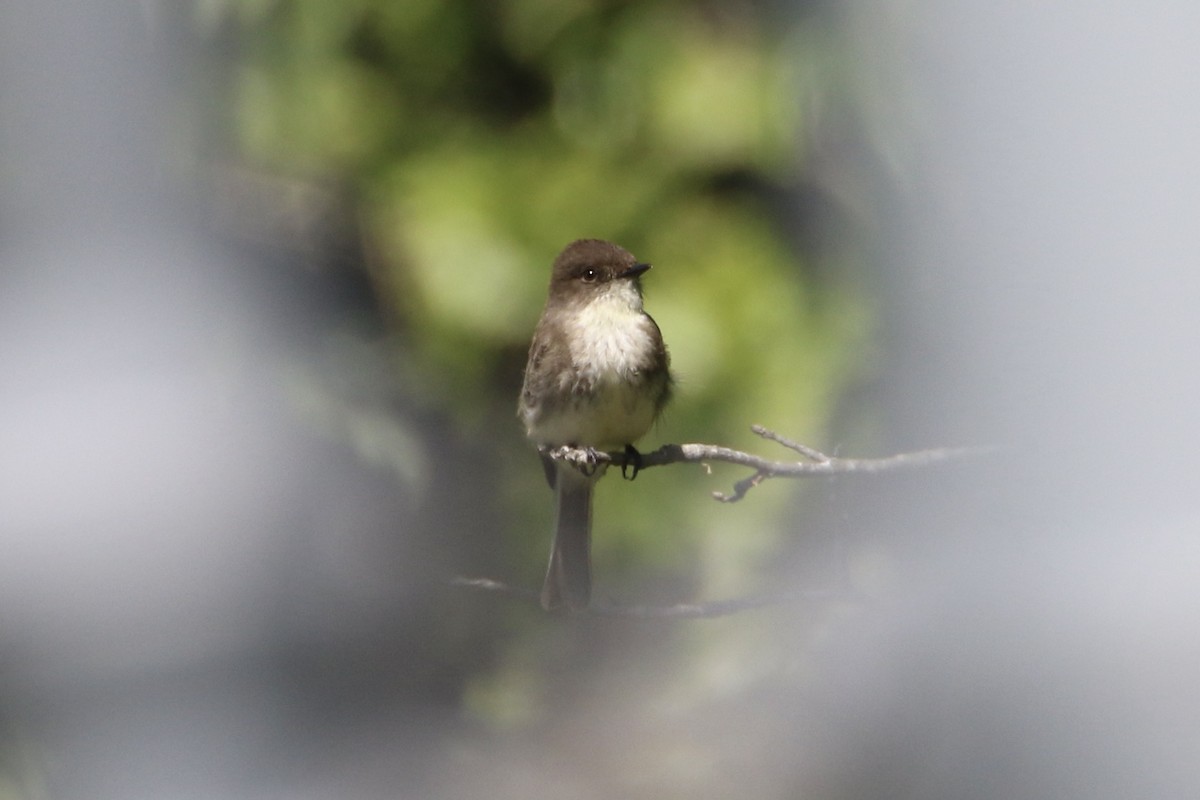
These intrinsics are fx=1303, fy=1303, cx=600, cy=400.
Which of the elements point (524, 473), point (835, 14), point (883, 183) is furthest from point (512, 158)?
point (883, 183)

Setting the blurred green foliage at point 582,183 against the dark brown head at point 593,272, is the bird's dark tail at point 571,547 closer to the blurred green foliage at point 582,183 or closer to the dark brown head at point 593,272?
the blurred green foliage at point 582,183

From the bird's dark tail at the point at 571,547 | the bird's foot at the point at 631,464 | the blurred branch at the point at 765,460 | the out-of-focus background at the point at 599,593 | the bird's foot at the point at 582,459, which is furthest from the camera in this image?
the bird's foot at the point at 582,459

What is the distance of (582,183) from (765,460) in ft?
2.35

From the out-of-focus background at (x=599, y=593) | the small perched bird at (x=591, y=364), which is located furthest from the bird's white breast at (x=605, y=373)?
the out-of-focus background at (x=599, y=593)

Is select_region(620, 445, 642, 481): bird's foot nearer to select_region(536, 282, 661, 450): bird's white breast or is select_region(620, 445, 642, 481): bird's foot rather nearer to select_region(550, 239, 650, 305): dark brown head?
select_region(536, 282, 661, 450): bird's white breast

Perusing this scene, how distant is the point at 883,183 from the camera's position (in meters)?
0.75

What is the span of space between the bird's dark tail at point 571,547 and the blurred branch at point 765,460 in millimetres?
37

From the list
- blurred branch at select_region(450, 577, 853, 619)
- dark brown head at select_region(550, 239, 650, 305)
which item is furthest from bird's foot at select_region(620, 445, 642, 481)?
blurred branch at select_region(450, 577, 853, 619)

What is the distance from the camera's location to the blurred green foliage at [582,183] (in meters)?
1.42

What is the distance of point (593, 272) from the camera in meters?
1.64

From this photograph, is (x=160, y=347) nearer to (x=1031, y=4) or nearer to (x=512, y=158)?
(x=1031, y=4)

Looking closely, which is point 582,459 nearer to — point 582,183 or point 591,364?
point 591,364

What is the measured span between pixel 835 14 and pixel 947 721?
1.65ft

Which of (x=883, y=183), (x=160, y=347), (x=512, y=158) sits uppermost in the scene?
(x=512, y=158)
